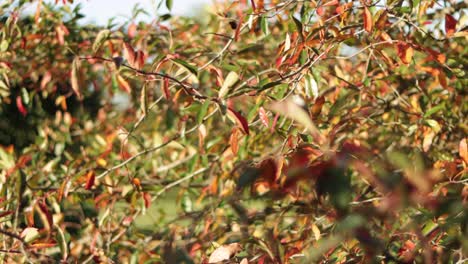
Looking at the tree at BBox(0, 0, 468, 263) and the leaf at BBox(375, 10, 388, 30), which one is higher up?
the leaf at BBox(375, 10, 388, 30)

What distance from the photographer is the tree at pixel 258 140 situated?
38.9 inches

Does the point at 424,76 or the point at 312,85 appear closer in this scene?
the point at 312,85

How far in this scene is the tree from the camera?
99 centimetres

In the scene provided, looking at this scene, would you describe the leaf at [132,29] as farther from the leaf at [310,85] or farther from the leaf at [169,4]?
the leaf at [310,85]

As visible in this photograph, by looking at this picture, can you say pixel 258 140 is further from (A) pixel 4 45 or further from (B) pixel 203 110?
(B) pixel 203 110

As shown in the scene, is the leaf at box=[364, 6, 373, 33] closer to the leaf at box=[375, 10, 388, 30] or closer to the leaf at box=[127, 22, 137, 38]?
the leaf at box=[375, 10, 388, 30]

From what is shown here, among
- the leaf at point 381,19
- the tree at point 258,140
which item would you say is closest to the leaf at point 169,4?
the tree at point 258,140

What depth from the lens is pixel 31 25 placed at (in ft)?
12.0

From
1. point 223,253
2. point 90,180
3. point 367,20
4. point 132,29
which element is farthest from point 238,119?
point 132,29

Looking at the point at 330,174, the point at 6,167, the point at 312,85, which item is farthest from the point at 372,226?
the point at 6,167

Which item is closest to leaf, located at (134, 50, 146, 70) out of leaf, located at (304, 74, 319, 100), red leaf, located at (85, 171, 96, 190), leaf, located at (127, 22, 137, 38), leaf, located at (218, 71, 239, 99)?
red leaf, located at (85, 171, 96, 190)

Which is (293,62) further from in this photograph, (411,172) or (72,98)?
(72,98)

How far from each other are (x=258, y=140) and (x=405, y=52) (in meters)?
1.14

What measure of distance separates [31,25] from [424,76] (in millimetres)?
2101
